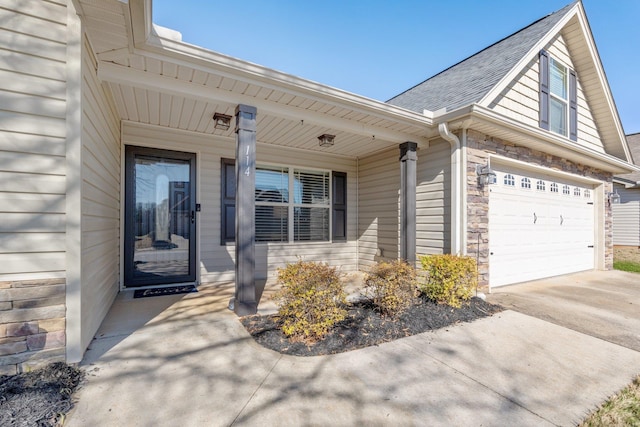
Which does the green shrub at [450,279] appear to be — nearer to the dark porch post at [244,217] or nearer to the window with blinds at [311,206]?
the dark porch post at [244,217]

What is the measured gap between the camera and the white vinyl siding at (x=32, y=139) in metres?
2.00

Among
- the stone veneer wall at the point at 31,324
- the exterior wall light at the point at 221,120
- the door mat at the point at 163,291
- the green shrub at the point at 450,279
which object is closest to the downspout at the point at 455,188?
the green shrub at the point at 450,279

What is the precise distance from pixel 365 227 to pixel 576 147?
13.5 feet

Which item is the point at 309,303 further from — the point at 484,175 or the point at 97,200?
the point at 484,175

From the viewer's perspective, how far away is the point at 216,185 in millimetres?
4941

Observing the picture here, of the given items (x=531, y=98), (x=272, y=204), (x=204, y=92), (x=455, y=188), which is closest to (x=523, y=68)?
(x=531, y=98)

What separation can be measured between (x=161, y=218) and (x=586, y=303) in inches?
248

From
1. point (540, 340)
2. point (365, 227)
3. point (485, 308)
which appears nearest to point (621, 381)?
point (540, 340)

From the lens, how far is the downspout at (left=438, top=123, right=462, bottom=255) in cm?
438

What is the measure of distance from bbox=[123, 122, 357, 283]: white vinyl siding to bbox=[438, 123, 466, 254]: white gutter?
5.98 ft

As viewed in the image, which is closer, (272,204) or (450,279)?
(450,279)

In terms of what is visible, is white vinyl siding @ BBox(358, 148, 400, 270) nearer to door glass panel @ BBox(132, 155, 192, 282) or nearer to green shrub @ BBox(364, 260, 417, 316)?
green shrub @ BBox(364, 260, 417, 316)

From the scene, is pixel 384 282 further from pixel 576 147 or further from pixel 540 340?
pixel 576 147

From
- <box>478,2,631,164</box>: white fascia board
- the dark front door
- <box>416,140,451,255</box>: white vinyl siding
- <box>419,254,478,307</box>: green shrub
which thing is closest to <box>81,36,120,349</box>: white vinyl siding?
the dark front door
